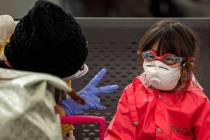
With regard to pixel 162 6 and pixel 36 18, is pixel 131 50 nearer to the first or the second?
pixel 162 6

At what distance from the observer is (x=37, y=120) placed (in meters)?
0.86

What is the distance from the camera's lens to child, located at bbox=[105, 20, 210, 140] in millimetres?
1524

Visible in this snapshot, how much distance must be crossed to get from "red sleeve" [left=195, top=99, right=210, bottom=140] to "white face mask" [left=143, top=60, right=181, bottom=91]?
13 centimetres

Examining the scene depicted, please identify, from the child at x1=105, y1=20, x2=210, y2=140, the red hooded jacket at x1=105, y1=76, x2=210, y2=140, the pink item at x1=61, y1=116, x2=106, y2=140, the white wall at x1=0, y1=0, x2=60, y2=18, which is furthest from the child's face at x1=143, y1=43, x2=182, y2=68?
the white wall at x1=0, y1=0, x2=60, y2=18

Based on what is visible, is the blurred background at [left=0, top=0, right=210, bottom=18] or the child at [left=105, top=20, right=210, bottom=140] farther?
the blurred background at [left=0, top=0, right=210, bottom=18]

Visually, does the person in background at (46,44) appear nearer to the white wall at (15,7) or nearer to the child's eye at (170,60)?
the child's eye at (170,60)

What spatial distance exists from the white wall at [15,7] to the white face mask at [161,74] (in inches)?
40.7

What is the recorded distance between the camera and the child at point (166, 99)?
1.52 metres

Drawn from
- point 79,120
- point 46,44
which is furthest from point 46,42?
point 79,120

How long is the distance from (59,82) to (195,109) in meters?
0.77

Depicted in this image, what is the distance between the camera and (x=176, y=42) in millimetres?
1535

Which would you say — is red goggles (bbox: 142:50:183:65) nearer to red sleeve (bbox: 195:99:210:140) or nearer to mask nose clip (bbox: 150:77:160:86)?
mask nose clip (bbox: 150:77:160:86)

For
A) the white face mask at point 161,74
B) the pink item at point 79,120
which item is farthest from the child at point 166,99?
the pink item at point 79,120

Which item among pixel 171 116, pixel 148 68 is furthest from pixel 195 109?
pixel 148 68
